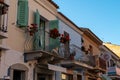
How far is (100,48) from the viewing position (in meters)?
30.4

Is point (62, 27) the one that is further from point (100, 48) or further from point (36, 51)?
point (100, 48)

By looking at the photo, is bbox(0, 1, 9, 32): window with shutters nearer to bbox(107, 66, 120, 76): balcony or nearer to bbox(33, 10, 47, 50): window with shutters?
bbox(33, 10, 47, 50): window with shutters

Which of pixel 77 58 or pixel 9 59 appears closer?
pixel 9 59

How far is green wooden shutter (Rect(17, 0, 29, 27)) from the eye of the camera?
A: 533 inches

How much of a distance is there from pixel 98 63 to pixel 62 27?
6955 mm

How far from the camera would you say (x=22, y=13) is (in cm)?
1369

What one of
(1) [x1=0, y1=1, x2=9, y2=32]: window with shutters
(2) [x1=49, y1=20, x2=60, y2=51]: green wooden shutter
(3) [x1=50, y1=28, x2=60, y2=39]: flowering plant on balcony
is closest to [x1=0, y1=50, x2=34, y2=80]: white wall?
(1) [x1=0, y1=1, x2=9, y2=32]: window with shutters

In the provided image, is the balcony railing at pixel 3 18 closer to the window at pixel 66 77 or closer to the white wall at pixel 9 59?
the white wall at pixel 9 59

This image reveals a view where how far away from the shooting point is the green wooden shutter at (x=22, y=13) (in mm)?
13544

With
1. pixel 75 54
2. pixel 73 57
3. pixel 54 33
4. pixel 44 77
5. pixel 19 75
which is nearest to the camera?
pixel 19 75

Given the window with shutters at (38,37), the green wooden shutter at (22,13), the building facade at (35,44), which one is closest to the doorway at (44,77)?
the building facade at (35,44)

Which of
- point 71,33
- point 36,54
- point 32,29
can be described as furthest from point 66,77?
point 32,29

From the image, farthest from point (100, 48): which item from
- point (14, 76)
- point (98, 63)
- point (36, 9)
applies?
point (14, 76)

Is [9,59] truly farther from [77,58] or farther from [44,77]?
[77,58]
